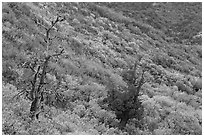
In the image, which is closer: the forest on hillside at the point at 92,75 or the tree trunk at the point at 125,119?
the forest on hillside at the point at 92,75

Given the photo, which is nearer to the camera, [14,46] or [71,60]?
[14,46]

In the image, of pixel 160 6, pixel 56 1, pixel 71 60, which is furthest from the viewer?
pixel 160 6

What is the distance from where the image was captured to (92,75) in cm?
1766

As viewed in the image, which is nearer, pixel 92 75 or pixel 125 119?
pixel 125 119

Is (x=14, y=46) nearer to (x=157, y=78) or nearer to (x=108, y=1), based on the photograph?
(x=157, y=78)

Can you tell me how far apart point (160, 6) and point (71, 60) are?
31.0 meters

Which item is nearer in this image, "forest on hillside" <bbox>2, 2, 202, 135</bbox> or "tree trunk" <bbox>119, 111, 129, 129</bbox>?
"forest on hillside" <bbox>2, 2, 202, 135</bbox>

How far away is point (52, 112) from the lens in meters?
12.4

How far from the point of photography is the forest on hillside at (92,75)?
11.9 meters

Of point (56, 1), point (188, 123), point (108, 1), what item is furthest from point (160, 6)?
point (188, 123)

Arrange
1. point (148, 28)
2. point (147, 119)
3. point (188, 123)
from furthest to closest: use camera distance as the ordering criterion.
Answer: point (148, 28), point (188, 123), point (147, 119)

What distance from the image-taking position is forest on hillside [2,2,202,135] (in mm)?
11891

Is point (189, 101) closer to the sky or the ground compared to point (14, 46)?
closer to the ground

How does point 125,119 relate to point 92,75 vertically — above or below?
above
